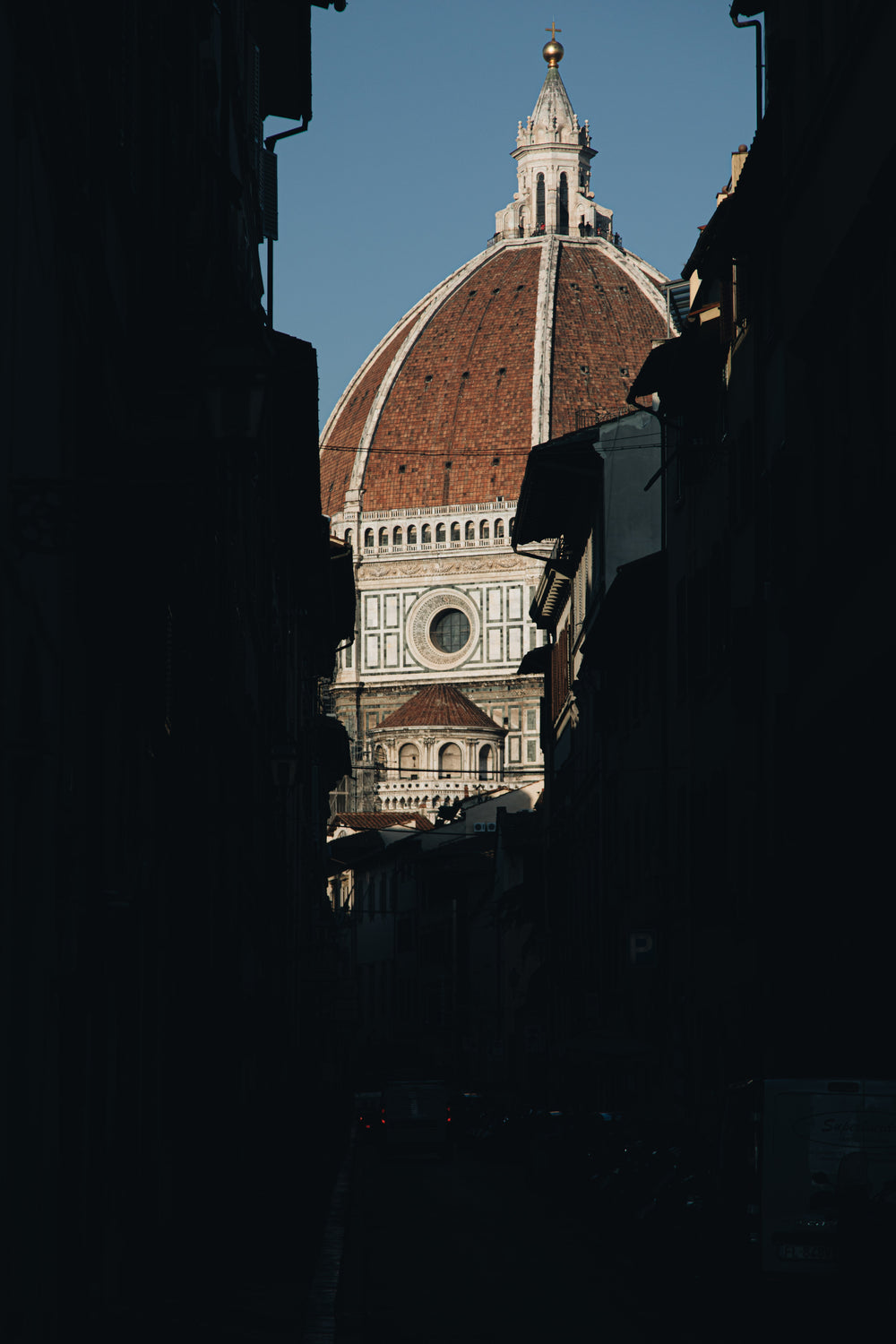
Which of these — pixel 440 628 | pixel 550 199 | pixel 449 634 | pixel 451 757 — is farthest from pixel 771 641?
pixel 550 199

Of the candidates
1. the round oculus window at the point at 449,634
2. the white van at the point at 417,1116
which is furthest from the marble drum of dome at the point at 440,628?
the white van at the point at 417,1116

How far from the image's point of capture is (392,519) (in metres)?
142

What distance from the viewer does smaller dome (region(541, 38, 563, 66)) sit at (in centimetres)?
16638

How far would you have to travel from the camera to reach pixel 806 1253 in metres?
12.2

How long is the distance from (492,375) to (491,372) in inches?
19.0

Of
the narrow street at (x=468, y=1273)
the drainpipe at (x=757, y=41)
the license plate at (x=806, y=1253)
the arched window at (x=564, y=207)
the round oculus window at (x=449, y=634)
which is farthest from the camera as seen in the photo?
the arched window at (x=564, y=207)

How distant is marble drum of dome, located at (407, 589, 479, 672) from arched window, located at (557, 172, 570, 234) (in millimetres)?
38560

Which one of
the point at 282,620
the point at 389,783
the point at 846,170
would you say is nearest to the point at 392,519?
the point at 389,783

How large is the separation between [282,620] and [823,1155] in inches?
1036

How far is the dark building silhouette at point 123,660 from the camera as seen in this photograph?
7.62 m

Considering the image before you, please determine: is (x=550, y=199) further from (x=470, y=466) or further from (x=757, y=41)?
(x=757, y=41)

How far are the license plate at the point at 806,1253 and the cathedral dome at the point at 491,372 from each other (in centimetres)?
12740

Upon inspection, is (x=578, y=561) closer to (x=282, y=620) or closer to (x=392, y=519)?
(x=282, y=620)

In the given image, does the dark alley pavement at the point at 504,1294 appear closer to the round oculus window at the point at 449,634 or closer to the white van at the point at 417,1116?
the white van at the point at 417,1116
